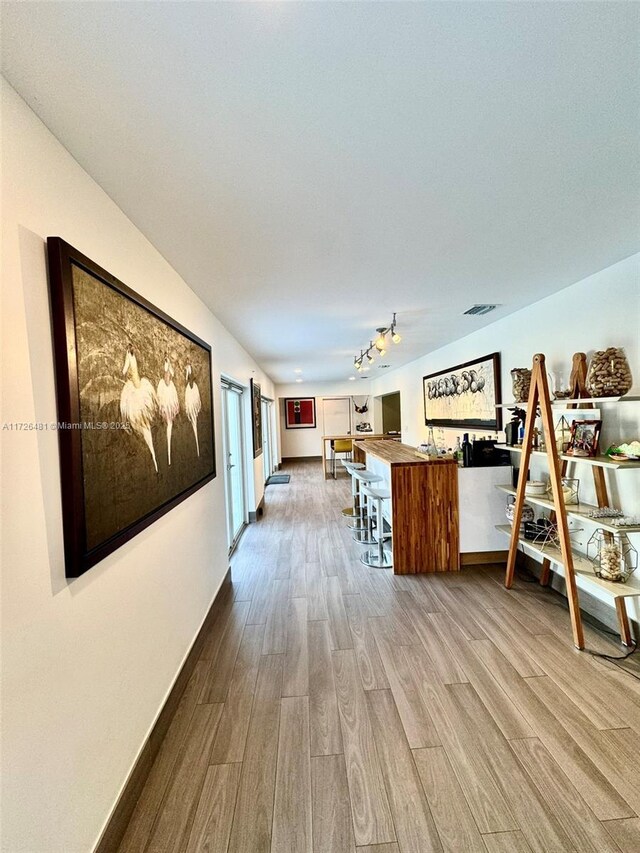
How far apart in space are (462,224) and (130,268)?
5.30ft

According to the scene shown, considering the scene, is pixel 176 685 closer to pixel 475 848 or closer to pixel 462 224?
pixel 475 848

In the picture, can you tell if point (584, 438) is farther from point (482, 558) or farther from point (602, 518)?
point (482, 558)

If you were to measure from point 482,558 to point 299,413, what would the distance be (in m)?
8.01

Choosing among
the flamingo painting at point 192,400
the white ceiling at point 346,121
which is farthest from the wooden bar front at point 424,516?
the white ceiling at point 346,121

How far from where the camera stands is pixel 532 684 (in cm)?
195

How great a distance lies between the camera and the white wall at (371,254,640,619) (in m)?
2.26

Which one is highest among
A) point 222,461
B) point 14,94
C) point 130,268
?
point 14,94

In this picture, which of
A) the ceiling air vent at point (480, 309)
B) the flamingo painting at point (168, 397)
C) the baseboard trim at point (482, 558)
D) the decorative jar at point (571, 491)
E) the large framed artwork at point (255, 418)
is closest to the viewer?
the flamingo painting at point (168, 397)

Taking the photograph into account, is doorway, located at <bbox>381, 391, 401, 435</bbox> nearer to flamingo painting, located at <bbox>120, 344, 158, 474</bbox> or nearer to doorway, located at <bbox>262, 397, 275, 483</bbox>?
doorway, located at <bbox>262, 397, 275, 483</bbox>

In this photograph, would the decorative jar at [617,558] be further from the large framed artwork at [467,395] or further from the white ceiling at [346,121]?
the white ceiling at [346,121]

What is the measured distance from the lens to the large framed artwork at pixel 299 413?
11.0 metres

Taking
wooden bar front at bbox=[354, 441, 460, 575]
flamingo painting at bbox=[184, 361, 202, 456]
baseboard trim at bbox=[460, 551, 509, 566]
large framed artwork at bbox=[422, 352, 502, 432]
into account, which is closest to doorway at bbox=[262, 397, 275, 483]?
large framed artwork at bbox=[422, 352, 502, 432]

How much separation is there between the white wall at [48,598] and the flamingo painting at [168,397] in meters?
0.52

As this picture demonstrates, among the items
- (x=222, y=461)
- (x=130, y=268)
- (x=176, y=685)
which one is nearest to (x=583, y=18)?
(x=130, y=268)
